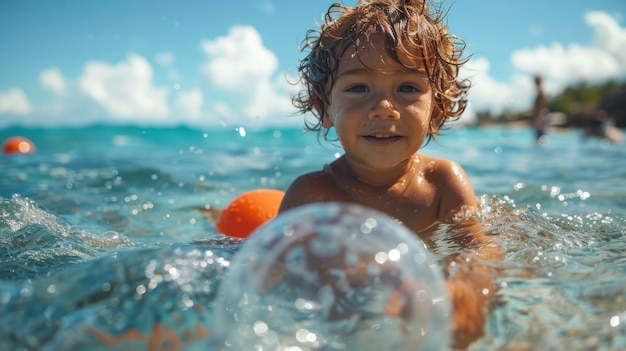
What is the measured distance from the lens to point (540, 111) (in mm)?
14453

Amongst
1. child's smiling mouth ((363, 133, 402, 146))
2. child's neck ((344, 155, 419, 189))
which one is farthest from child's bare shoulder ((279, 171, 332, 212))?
child's smiling mouth ((363, 133, 402, 146))

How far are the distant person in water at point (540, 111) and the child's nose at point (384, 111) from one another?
40.6ft

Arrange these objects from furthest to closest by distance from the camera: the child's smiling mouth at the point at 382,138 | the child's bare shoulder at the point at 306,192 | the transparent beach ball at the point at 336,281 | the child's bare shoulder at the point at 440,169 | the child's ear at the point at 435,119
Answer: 1. the child's ear at the point at 435,119
2. the child's bare shoulder at the point at 440,169
3. the child's bare shoulder at the point at 306,192
4. the child's smiling mouth at the point at 382,138
5. the transparent beach ball at the point at 336,281

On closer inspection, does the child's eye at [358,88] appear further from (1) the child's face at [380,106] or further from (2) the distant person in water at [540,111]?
(2) the distant person in water at [540,111]

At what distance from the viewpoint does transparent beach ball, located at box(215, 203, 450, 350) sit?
1435 millimetres

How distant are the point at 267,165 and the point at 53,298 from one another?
6186mm

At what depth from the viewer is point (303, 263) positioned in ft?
4.83

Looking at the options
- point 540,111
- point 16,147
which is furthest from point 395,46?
point 540,111

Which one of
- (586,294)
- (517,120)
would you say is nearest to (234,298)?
(586,294)

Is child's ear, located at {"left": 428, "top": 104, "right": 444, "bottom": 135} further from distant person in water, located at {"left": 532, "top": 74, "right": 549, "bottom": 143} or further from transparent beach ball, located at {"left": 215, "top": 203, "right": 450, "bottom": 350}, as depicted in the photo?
distant person in water, located at {"left": 532, "top": 74, "right": 549, "bottom": 143}

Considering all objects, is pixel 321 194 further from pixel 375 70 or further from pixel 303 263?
pixel 303 263

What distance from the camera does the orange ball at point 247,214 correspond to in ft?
11.8

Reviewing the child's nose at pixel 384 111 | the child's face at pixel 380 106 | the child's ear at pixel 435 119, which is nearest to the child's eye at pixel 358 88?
the child's face at pixel 380 106

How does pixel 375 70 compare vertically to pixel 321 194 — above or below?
above
